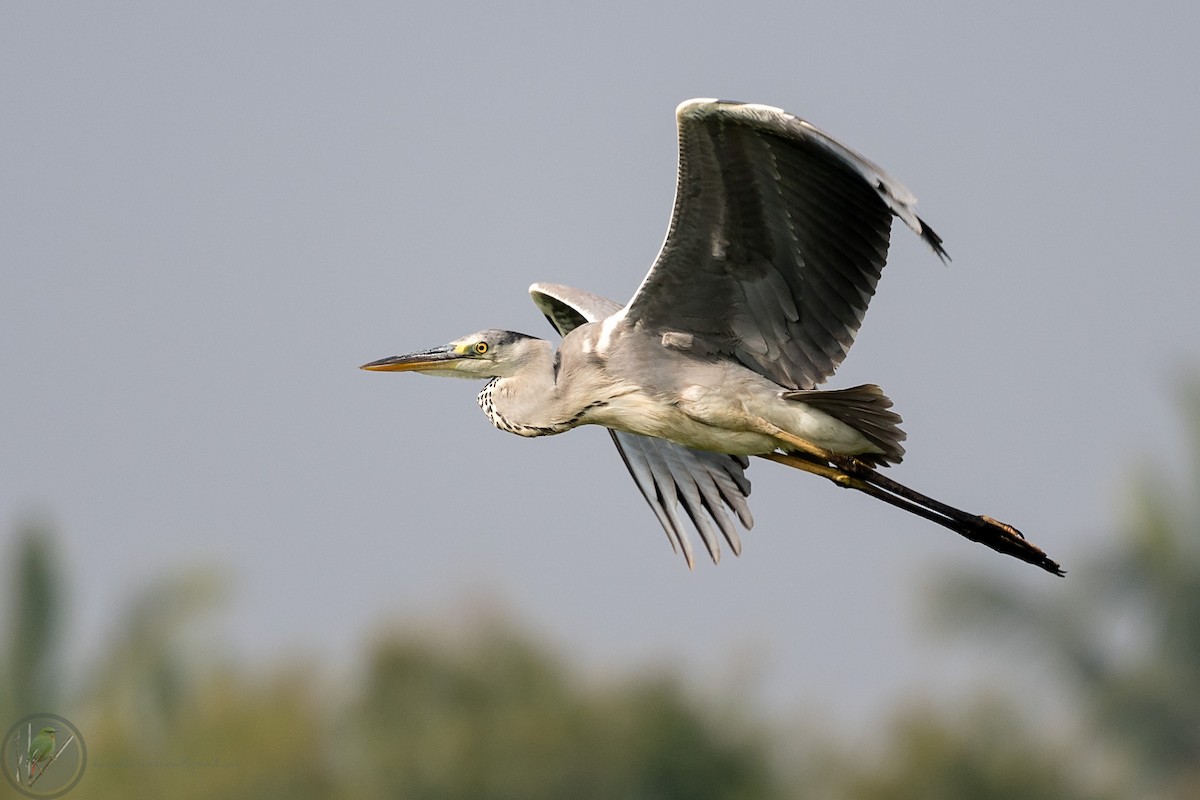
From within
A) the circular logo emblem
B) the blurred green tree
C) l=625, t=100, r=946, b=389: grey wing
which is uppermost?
l=625, t=100, r=946, b=389: grey wing

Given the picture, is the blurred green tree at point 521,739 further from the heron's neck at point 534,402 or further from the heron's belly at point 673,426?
the heron's belly at point 673,426

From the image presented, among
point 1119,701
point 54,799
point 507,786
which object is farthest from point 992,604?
point 54,799

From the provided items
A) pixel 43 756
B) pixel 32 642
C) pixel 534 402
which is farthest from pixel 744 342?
pixel 32 642

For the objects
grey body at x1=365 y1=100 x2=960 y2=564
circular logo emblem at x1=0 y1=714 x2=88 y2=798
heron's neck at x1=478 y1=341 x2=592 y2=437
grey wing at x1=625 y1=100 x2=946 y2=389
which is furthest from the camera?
circular logo emblem at x1=0 y1=714 x2=88 y2=798

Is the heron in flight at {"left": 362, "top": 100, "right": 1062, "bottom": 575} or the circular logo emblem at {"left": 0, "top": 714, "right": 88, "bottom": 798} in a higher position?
the heron in flight at {"left": 362, "top": 100, "right": 1062, "bottom": 575}

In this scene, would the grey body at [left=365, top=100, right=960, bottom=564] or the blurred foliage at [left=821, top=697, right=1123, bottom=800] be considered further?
the blurred foliage at [left=821, top=697, right=1123, bottom=800]

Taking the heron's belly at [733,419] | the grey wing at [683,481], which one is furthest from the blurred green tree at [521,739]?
the heron's belly at [733,419]

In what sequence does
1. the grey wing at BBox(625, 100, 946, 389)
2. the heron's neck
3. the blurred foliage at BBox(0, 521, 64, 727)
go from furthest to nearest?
the blurred foliage at BBox(0, 521, 64, 727), the heron's neck, the grey wing at BBox(625, 100, 946, 389)

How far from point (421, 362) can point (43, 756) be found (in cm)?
350

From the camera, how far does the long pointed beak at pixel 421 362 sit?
8914mm

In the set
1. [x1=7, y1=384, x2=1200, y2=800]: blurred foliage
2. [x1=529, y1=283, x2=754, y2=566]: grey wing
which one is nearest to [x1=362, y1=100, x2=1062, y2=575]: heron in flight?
[x1=529, y1=283, x2=754, y2=566]: grey wing

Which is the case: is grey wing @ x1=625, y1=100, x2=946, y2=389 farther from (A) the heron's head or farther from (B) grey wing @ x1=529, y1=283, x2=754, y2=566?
(B) grey wing @ x1=529, y1=283, x2=754, y2=566

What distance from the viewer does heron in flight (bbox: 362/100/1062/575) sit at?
7.60 meters

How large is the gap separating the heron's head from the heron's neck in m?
0.04
